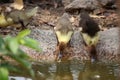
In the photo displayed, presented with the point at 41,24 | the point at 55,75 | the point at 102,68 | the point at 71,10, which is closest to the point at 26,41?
the point at 55,75

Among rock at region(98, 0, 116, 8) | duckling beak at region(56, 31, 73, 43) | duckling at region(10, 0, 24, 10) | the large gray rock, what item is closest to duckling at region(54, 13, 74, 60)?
duckling beak at region(56, 31, 73, 43)

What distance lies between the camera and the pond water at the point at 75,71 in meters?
4.62

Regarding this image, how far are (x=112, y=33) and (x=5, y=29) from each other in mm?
1756

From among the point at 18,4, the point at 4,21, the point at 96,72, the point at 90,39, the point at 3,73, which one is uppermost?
the point at 3,73

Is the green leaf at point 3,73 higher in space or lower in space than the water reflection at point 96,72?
higher

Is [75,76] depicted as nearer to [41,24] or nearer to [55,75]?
[55,75]

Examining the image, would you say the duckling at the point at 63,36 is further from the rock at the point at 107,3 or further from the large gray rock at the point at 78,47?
the rock at the point at 107,3

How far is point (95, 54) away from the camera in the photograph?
17.4 feet

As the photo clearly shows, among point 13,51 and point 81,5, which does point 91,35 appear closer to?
point 81,5

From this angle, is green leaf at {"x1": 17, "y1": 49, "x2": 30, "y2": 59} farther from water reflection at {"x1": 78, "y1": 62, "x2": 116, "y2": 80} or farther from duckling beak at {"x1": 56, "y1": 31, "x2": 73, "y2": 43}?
duckling beak at {"x1": 56, "y1": 31, "x2": 73, "y2": 43}

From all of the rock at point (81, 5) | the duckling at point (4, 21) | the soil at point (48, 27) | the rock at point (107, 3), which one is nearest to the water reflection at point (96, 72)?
the soil at point (48, 27)

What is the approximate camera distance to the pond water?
182 inches

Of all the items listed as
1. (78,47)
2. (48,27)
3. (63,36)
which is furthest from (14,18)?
(78,47)

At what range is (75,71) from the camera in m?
4.87
